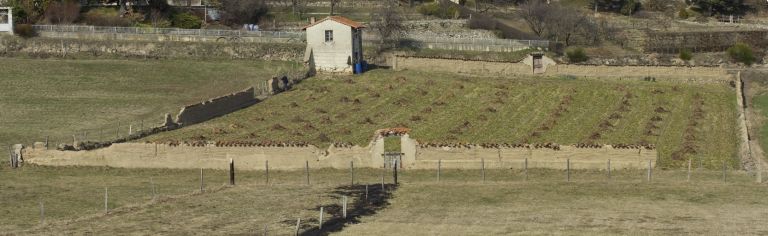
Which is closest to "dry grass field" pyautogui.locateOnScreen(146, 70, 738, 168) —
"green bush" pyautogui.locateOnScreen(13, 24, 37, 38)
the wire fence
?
the wire fence

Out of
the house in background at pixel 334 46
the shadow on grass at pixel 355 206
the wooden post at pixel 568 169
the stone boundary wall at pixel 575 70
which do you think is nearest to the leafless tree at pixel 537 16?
the stone boundary wall at pixel 575 70

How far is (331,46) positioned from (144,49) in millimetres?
16370

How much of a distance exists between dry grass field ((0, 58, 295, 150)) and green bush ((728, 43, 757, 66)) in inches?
1283

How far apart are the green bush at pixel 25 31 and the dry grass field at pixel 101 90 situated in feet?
32.6

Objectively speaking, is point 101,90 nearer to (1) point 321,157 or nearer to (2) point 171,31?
(2) point 171,31

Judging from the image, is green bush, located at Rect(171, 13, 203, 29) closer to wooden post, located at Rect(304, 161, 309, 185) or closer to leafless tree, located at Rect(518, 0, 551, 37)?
leafless tree, located at Rect(518, 0, 551, 37)

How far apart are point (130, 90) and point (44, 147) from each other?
967 inches

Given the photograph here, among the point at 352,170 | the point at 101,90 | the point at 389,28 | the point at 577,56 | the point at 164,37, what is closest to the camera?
the point at 352,170

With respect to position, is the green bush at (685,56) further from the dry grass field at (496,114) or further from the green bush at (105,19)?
the green bush at (105,19)

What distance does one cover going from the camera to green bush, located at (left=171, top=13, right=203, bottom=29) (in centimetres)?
11362

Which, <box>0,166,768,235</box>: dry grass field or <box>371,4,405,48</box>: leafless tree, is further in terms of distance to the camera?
<box>371,4,405,48</box>: leafless tree

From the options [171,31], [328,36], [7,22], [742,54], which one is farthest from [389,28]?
[7,22]

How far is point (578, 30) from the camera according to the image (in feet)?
384

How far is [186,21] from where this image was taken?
11419 cm
